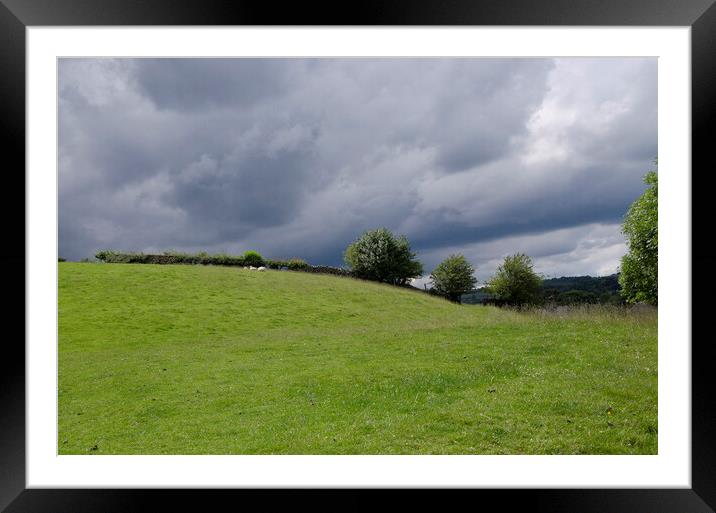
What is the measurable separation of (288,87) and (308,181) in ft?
9.69

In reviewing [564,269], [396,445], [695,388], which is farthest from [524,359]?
[564,269]

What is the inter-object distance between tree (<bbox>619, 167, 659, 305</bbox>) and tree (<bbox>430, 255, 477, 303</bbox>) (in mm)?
5571

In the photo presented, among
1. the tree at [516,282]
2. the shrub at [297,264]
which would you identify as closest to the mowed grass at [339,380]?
the tree at [516,282]

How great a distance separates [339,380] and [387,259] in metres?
10.2

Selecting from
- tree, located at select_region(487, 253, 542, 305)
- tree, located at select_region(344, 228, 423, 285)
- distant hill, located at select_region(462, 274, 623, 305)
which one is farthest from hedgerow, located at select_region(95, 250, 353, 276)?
distant hill, located at select_region(462, 274, 623, 305)

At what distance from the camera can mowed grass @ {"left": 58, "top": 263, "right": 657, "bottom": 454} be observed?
4.83 m

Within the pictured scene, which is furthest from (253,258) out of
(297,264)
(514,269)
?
(514,269)

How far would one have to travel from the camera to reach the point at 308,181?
11.3m

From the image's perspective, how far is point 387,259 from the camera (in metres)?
16.7

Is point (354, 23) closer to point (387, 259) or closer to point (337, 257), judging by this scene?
point (337, 257)

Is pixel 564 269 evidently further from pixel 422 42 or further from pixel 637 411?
pixel 422 42

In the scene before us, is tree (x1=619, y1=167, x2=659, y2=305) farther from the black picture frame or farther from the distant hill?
the black picture frame

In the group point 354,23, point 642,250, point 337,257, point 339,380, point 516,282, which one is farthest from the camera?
point 516,282

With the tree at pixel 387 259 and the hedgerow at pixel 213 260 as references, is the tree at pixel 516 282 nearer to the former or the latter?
the tree at pixel 387 259
